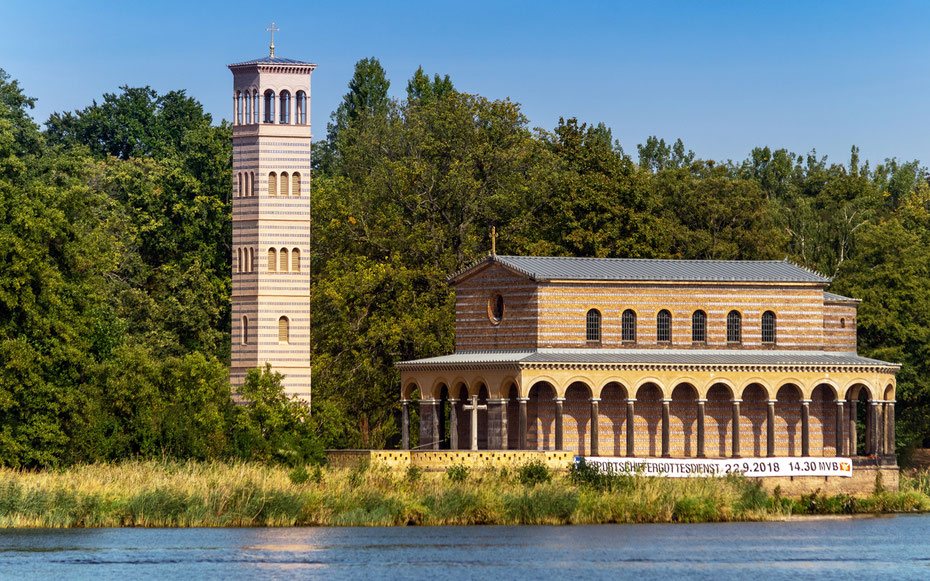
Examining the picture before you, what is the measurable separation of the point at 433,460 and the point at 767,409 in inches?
642

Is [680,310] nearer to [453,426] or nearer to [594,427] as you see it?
[594,427]

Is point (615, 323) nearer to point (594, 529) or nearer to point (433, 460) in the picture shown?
point (433, 460)

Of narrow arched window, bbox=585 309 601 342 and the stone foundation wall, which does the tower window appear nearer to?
narrow arched window, bbox=585 309 601 342

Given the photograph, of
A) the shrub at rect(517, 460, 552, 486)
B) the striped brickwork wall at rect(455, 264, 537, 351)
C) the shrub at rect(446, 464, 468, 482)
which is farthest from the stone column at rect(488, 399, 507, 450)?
the shrub at rect(446, 464, 468, 482)

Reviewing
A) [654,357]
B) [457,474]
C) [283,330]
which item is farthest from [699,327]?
[283,330]

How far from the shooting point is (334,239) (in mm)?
94875

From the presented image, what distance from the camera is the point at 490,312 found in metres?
82.6

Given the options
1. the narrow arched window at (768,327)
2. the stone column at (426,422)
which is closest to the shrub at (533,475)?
the stone column at (426,422)

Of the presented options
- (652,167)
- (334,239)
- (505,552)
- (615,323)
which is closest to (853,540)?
(505,552)

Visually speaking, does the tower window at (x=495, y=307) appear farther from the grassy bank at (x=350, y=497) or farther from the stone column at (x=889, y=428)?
the stone column at (x=889, y=428)

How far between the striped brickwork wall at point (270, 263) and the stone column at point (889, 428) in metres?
23.7

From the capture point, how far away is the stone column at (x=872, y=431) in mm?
82688

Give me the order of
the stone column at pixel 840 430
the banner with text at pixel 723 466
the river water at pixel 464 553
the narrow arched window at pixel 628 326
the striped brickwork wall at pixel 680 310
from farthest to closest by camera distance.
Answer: the stone column at pixel 840 430 < the narrow arched window at pixel 628 326 < the striped brickwork wall at pixel 680 310 < the banner with text at pixel 723 466 < the river water at pixel 464 553

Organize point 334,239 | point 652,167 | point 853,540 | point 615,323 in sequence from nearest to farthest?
1. point 853,540
2. point 615,323
3. point 334,239
4. point 652,167
